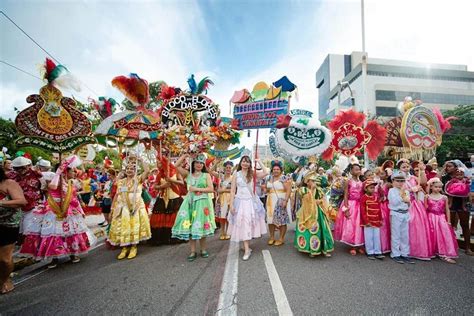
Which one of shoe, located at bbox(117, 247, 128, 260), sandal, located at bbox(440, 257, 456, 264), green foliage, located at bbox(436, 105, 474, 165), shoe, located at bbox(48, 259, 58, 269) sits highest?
green foliage, located at bbox(436, 105, 474, 165)

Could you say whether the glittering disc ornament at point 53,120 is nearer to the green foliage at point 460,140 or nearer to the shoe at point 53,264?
the shoe at point 53,264

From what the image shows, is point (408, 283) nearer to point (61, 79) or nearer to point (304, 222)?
point (304, 222)

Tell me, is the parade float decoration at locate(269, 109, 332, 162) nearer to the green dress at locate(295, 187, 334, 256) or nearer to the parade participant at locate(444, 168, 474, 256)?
the green dress at locate(295, 187, 334, 256)

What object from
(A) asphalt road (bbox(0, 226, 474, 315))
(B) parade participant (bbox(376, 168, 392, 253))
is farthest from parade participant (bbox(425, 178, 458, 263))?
(B) parade participant (bbox(376, 168, 392, 253))

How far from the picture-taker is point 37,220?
398cm

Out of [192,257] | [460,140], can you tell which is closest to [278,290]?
[192,257]

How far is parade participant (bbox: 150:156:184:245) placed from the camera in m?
5.05

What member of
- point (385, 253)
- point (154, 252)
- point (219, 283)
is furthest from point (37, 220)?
point (385, 253)

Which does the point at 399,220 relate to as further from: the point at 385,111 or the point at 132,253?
the point at 385,111

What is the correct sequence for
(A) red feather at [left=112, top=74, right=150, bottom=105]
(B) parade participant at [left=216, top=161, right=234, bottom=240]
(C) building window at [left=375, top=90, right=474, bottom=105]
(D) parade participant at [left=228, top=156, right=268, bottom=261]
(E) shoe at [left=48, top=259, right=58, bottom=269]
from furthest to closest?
1. (C) building window at [left=375, top=90, right=474, bottom=105]
2. (B) parade participant at [left=216, top=161, right=234, bottom=240]
3. (A) red feather at [left=112, top=74, right=150, bottom=105]
4. (D) parade participant at [left=228, top=156, right=268, bottom=261]
5. (E) shoe at [left=48, top=259, right=58, bottom=269]

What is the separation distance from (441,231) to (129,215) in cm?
564

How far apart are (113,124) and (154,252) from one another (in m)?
2.67

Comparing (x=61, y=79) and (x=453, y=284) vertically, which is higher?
(x=61, y=79)

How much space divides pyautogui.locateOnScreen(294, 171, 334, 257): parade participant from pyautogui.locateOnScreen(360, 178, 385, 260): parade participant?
65 centimetres
